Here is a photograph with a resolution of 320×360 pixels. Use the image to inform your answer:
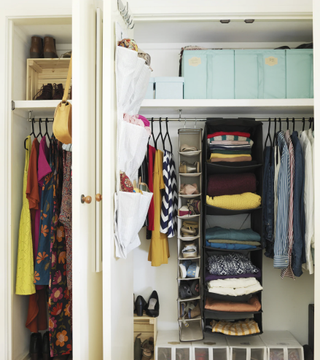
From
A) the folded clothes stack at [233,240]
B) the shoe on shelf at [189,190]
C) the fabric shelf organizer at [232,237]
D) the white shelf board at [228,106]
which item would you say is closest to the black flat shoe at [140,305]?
the fabric shelf organizer at [232,237]

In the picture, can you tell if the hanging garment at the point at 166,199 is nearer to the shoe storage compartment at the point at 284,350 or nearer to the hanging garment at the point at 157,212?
the hanging garment at the point at 157,212

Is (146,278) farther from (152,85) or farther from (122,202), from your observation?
(152,85)

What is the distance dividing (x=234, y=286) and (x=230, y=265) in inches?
5.4

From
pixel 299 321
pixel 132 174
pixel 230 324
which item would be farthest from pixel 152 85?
pixel 299 321

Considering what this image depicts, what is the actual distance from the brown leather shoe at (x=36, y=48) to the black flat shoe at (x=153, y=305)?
1.97 metres

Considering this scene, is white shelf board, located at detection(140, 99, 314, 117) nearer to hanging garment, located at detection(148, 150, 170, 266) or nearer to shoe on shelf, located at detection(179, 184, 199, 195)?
hanging garment, located at detection(148, 150, 170, 266)

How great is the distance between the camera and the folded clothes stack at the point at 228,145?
212 cm

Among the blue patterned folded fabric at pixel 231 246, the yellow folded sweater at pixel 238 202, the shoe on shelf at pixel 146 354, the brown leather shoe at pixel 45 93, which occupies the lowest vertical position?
the shoe on shelf at pixel 146 354

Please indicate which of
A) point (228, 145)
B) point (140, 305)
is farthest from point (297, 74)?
point (140, 305)

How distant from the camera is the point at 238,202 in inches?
81.9

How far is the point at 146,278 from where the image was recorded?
2479 mm

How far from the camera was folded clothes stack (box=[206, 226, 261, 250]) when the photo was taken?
2.11m

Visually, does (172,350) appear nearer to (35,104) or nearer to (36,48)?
(35,104)

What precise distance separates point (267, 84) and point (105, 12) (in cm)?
124
